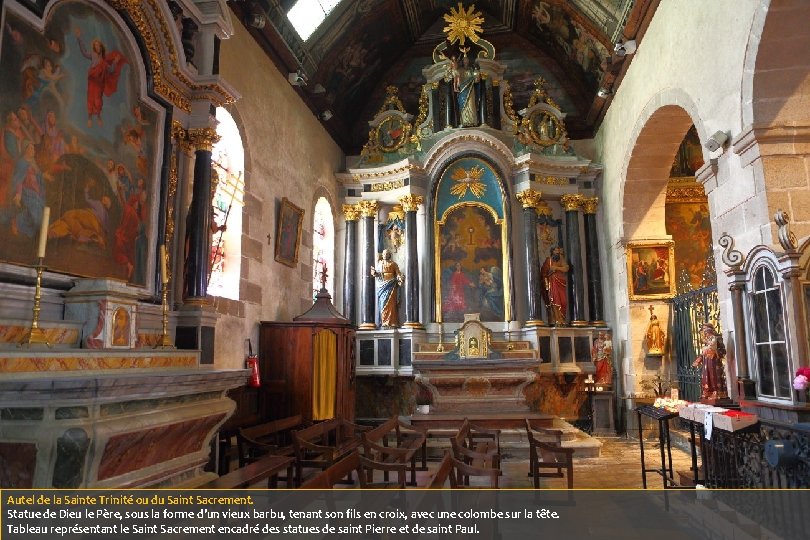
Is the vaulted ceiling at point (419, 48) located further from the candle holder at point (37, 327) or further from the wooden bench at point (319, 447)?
the wooden bench at point (319, 447)

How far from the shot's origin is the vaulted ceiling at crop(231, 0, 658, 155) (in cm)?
998

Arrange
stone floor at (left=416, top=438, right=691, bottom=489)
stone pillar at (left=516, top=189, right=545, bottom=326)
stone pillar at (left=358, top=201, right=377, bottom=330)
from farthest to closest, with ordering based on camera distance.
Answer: stone pillar at (left=358, top=201, right=377, bottom=330) → stone pillar at (left=516, top=189, right=545, bottom=326) → stone floor at (left=416, top=438, right=691, bottom=489)

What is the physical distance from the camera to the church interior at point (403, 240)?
4.55m

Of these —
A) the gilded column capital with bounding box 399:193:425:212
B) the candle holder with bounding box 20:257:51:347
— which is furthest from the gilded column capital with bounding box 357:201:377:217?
the candle holder with bounding box 20:257:51:347

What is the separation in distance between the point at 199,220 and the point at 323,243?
20.5ft

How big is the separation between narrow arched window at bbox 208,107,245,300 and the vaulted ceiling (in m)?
1.78

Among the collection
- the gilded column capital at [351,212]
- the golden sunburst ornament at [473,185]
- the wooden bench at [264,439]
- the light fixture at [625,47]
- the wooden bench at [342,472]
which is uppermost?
the light fixture at [625,47]

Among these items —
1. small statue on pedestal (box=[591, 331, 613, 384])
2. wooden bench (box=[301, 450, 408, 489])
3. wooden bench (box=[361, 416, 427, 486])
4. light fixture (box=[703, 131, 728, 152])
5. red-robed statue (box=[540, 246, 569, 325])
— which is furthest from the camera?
red-robed statue (box=[540, 246, 569, 325])

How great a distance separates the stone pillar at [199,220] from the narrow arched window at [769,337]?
18.0 feet

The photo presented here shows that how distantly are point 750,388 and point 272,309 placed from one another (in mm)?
6667

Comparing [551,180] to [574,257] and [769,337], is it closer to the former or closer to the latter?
[574,257]

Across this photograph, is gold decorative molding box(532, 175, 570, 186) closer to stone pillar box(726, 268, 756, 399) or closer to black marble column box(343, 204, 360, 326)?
black marble column box(343, 204, 360, 326)

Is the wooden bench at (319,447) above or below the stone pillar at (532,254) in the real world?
below

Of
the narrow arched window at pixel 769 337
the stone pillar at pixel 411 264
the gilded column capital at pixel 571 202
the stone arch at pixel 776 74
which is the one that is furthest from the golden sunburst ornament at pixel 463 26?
the narrow arched window at pixel 769 337
